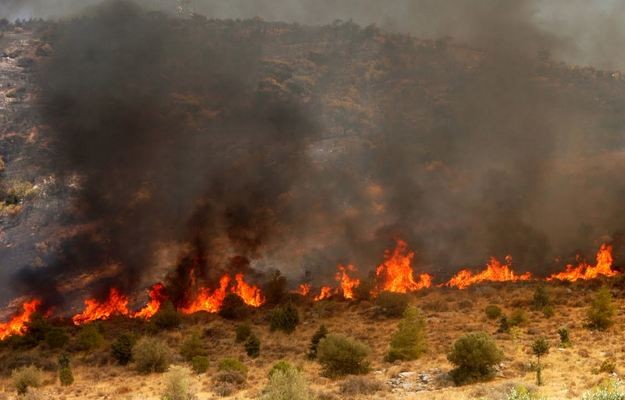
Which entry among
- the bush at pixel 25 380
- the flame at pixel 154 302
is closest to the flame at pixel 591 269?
the flame at pixel 154 302

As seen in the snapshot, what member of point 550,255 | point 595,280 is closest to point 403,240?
point 550,255

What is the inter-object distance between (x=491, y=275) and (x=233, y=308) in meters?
25.5

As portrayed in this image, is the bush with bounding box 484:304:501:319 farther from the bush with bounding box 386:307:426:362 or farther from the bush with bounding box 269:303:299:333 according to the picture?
the bush with bounding box 269:303:299:333

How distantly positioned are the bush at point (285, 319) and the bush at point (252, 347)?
5113 mm

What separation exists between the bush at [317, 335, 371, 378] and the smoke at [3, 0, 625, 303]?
2588 cm

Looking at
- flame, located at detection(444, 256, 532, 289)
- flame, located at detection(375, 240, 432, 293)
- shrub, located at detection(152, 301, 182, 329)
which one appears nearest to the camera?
shrub, located at detection(152, 301, 182, 329)

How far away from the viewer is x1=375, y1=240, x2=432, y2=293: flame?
51.9 meters

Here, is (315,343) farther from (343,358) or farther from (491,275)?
(491,275)

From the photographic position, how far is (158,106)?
259 ft

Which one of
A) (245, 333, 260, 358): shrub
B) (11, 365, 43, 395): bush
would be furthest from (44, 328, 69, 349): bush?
(245, 333, 260, 358): shrub

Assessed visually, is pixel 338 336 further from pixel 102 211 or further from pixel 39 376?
pixel 102 211

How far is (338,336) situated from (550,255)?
32.4m

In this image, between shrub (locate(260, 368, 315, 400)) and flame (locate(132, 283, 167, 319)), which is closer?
shrub (locate(260, 368, 315, 400))

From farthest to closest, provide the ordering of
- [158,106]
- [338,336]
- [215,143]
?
1. [158,106]
2. [215,143]
3. [338,336]
